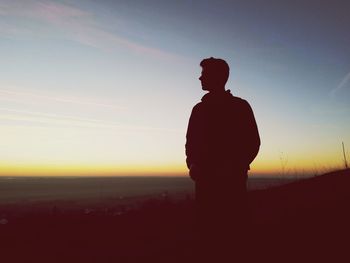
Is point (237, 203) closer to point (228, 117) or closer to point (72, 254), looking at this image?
point (228, 117)

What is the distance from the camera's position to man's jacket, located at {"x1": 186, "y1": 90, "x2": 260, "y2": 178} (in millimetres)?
3422

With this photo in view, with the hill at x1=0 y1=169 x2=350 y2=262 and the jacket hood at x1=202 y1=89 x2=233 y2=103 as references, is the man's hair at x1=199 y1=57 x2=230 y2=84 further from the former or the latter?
the hill at x1=0 y1=169 x2=350 y2=262

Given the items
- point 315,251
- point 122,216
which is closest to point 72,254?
point 122,216

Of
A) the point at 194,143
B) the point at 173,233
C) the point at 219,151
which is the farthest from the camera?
the point at 173,233

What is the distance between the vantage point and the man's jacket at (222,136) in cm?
342

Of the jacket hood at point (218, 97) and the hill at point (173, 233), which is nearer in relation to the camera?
the jacket hood at point (218, 97)

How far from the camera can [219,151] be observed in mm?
3424

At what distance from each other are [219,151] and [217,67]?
858mm

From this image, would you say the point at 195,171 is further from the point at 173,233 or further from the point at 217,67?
the point at 173,233

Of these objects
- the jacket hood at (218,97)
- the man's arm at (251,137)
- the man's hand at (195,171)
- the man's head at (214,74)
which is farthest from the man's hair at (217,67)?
the man's hand at (195,171)

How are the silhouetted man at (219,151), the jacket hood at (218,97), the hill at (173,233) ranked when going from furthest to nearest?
the hill at (173,233), the jacket hood at (218,97), the silhouetted man at (219,151)

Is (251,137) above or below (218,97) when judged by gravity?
below

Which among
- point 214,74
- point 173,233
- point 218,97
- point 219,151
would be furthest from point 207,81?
point 173,233

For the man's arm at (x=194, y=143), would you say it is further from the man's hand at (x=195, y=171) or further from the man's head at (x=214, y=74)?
the man's head at (x=214, y=74)
